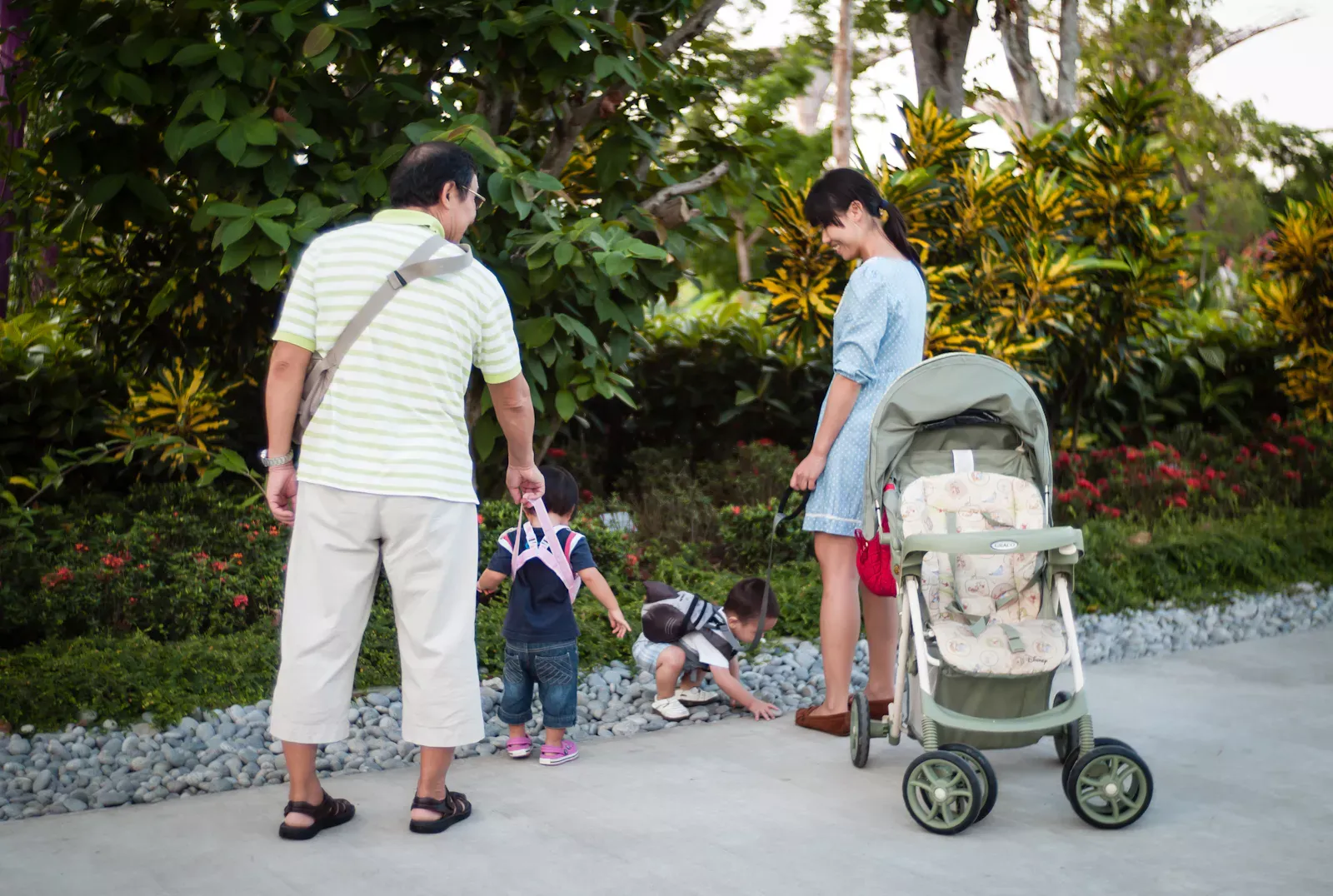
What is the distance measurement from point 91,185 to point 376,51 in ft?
4.43

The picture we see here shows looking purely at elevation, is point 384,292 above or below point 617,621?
above

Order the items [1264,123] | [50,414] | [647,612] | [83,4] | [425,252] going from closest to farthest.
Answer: [425,252] < [647,612] < [83,4] < [50,414] < [1264,123]

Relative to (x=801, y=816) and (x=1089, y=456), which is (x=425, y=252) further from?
(x=1089, y=456)

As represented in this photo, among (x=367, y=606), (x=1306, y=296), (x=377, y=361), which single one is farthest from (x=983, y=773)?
(x=1306, y=296)

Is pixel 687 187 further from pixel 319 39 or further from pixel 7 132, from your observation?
pixel 7 132

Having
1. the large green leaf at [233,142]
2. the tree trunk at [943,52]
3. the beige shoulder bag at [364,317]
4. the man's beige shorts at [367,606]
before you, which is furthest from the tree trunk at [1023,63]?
the man's beige shorts at [367,606]

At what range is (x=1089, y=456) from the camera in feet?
29.8

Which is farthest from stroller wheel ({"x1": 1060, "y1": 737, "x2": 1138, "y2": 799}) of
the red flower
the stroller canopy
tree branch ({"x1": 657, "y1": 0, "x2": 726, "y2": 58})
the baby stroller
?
tree branch ({"x1": 657, "y1": 0, "x2": 726, "y2": 58})

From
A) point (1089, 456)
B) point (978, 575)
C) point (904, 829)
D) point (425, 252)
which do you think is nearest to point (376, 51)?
point (425, 252)

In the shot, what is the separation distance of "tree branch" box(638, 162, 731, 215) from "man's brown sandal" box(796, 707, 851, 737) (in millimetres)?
2981

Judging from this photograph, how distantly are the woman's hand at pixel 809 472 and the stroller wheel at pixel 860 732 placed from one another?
0.74 metres

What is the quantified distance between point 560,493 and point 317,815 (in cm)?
133

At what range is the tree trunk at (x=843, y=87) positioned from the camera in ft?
55.8

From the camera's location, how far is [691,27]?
22.6 ft
